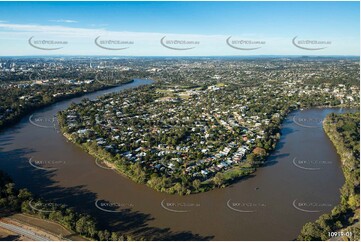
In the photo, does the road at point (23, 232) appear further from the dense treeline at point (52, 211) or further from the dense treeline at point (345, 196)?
the dense treeline at point (345, 196)

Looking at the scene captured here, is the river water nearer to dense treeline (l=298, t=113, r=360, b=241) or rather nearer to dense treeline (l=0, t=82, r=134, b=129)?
dense treeline (l=298, t=113, r=360, b=241)

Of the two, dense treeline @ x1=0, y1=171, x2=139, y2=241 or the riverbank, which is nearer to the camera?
dense treeline @ x1=0, y1=171, x2=139, y2=241

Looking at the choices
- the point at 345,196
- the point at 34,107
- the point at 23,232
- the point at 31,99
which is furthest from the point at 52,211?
the point at 31,99

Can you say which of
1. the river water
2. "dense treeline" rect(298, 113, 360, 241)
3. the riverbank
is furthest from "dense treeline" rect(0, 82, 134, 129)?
"dense treeline" rect(298, 113, 360, 241)

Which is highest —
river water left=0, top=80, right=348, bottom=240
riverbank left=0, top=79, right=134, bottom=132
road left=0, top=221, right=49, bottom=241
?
riverbank left=0, top=79, right=134, bottom=132

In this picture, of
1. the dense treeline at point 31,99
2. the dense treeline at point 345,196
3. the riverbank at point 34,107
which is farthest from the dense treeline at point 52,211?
the dense treeline at point 31,99

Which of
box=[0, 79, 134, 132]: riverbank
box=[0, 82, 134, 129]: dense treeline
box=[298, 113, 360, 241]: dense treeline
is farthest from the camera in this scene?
box=[0, 82, 134, 129]: dense treeline
